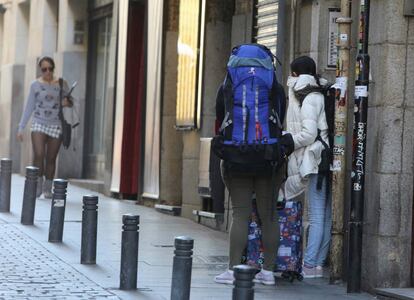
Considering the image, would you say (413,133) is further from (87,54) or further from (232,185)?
(87,54)

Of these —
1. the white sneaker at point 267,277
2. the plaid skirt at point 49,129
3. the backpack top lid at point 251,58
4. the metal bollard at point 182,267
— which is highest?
the backpack top lid at point 251,58

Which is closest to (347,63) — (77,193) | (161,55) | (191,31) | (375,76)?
(375,76)

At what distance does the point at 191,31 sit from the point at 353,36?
5300mm

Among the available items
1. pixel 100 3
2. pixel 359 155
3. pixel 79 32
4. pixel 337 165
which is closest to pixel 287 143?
pixel 359 155

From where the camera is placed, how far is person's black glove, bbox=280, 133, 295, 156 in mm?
9172

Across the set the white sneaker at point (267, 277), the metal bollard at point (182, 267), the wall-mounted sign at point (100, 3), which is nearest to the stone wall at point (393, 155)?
the white sneaker at point (267, 277)

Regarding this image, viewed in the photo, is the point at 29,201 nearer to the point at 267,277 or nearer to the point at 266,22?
the point at 266,22

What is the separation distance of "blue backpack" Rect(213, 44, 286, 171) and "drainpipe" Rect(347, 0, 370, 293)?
62 centimetres

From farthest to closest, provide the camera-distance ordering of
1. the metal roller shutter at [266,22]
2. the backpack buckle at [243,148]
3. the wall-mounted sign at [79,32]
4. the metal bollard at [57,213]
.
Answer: the wall-mounted sign at [79,32], the metal roller shutter at [266,22], the metal bollard at [57,213], the backpack buckle at [243,148]

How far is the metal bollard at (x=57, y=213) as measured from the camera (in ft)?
39.0

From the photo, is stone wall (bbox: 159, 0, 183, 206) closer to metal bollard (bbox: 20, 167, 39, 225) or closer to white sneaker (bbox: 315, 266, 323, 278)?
metal bollard (bbox: 20, 167, 39, 225)

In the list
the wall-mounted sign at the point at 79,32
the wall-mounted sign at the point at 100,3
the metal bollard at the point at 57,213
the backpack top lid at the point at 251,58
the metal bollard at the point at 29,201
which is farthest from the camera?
the wall-mounted sign at the point at 79,32

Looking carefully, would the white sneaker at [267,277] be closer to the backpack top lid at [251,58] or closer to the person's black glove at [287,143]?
the person's black glove at [287,143]

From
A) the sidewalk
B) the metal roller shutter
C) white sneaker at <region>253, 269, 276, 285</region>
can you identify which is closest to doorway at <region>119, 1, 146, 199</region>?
the sidewalk
